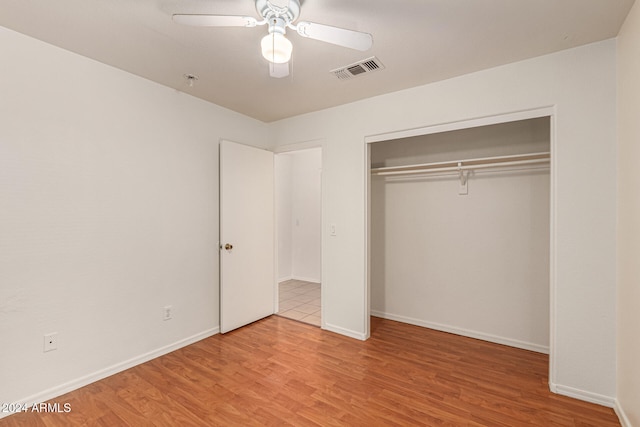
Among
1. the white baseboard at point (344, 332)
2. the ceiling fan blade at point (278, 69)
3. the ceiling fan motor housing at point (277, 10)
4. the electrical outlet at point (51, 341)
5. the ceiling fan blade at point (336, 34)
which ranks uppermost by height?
the ceiling fan motor housing at point (277, 10)

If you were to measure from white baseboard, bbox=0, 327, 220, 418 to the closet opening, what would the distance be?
97.1 inches

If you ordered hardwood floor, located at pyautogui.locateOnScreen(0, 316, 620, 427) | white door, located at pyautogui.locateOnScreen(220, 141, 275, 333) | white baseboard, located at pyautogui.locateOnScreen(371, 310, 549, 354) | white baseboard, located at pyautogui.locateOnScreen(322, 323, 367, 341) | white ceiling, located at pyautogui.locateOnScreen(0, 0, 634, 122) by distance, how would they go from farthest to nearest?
white door, located at pyautogui.locateOnScreen(220, 141, 275, 333), white baseboard, located at pyautogui.locateOnScreen(322, 323, 367, 341), white baseboard, located at pyautogui.locateOnScreen(371, 310, 549, 354), hardwood floor, located at pyautogui.locateOnScreen(0, 316, 620, 427), white ceiling, located at pyautogui.locateOnScreen(0, 0, 634, 122)

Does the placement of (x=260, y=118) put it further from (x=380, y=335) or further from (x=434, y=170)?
(x=380, y=335)

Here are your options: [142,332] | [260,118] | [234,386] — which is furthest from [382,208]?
[142,332]

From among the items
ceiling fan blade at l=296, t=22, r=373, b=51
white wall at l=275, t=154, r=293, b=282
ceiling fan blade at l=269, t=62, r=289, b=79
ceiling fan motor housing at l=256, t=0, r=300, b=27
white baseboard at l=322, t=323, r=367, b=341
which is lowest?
white baseboard at l=322, t=323, r=367, b=341

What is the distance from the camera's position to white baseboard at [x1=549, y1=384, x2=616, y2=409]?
2004 mm

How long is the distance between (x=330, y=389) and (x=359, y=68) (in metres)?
2.48

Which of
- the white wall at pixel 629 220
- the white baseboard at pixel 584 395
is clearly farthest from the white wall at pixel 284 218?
the white wall at pixel 629 220

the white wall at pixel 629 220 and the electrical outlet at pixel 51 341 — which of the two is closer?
the white wall at pixel 629 220

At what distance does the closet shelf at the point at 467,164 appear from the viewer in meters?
2.66

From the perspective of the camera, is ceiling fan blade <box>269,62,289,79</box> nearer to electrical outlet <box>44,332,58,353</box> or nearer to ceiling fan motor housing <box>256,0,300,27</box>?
ceiling fan motor housing <box>256,0,300,27</box>

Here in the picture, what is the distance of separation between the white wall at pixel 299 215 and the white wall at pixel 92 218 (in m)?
2.55

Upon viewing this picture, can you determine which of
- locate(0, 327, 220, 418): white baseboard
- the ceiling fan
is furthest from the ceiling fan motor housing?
locate(0, 327, 220, 418): white baseboard

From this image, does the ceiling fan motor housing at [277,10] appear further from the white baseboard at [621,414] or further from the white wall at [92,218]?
the white baseboard at [621,414]
